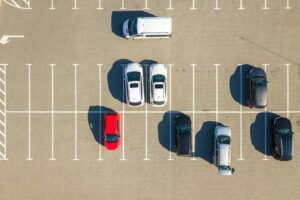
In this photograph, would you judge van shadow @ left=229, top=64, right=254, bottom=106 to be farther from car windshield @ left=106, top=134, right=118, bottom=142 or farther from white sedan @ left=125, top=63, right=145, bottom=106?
car windshield @ left=106, top=134, right=118, bottom=142

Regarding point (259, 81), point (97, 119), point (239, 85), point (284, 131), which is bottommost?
point (284, 131)

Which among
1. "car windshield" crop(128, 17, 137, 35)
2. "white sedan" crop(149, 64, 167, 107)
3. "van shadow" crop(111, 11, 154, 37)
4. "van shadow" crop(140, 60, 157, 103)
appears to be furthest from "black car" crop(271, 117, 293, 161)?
"van shadow" crop(111, 11, 154, 37)

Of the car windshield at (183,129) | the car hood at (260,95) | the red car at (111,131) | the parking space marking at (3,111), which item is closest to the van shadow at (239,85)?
the car hood at (260,95)

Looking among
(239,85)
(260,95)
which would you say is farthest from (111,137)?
(260,95)

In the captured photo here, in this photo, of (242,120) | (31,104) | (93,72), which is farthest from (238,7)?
(31,104)

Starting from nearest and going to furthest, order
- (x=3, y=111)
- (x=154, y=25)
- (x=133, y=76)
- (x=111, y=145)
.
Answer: (x=154, y=25) < (x=133, y=76) < (x=111, y=145) < (x=3, y=111)

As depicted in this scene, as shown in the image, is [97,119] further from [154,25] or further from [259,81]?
[259,81]

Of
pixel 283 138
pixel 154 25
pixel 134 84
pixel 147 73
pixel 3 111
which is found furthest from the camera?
pixel 3 111

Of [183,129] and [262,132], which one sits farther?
[262,132]
